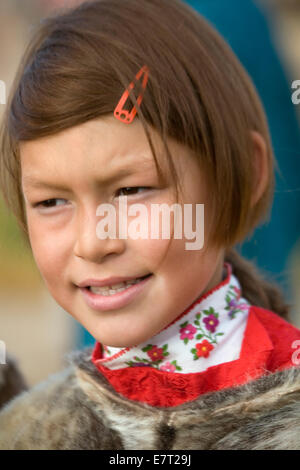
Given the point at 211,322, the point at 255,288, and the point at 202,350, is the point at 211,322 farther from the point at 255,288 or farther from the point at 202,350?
the point at 255,288

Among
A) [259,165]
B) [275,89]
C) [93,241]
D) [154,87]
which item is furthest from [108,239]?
[275,89]

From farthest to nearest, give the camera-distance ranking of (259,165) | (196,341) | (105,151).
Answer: (259,165), (196,341), (105,151)

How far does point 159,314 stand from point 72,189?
0.74 ft

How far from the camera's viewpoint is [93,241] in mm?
834

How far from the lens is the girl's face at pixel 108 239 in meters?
0.83

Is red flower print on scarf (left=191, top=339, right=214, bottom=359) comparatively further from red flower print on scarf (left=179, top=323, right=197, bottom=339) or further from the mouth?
the mouth

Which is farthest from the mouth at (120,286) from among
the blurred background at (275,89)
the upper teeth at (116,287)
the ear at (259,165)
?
the blurred background at (275,89)

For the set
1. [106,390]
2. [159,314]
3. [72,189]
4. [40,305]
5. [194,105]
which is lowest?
[40,305]

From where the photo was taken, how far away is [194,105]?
0.88 meters

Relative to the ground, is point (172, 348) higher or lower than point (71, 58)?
lower

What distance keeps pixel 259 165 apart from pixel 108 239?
1.10 feet
